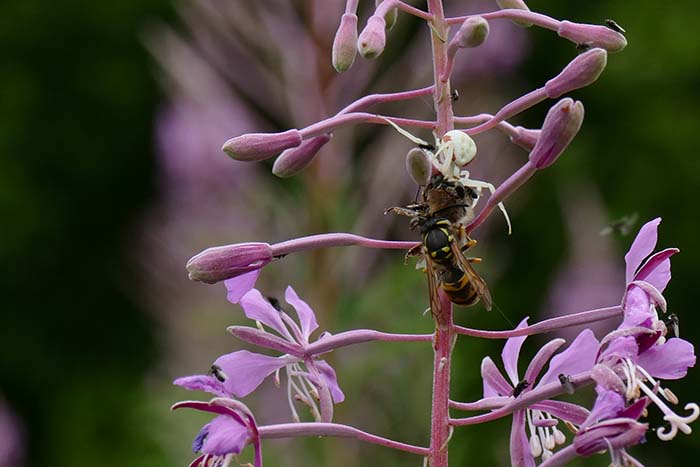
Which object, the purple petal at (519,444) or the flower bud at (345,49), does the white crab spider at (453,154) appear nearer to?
the flower bud at (345,49)

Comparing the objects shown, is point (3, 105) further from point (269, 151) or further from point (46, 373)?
point (269, 151)

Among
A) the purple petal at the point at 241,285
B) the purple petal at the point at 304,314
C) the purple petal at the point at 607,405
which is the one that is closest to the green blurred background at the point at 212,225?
the purple petal at the point at 304,314

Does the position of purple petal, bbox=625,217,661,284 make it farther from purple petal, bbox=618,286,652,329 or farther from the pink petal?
the pink petal

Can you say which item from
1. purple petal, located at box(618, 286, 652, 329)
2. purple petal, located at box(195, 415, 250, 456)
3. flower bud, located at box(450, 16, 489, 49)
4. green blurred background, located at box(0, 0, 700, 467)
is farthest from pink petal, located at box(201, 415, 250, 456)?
green blurred background, located at box(0, 0, 700, 467)

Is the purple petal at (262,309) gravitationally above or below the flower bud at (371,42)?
below

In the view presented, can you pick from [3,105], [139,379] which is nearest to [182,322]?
[139,379]

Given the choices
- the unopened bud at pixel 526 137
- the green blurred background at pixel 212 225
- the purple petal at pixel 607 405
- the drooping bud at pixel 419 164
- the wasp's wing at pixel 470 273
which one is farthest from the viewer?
the green blurred background at pixel 212 225

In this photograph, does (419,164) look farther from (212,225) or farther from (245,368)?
(212,225)

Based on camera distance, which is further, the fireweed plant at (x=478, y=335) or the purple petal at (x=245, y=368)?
the purple petal at (x=245, y=368)

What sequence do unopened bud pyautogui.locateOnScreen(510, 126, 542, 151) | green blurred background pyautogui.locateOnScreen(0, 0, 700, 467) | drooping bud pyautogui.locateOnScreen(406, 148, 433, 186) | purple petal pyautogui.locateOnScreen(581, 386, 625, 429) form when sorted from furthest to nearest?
green blurred background pyautogui.locateOnScreen(0, 0, 700, 467)
unopened bud pyautogui.locateOnScreen(510, 126, 542, 151)
drooping bud pyautogui.locateOnScreen(406, 148, 433, 186)
purple petal pyautogui.locateOnScreen(581, 386, 625, 429)
